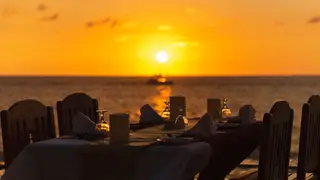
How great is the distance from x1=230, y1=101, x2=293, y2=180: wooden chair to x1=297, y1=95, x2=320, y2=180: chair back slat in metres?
0.32

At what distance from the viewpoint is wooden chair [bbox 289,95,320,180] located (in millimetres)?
3430

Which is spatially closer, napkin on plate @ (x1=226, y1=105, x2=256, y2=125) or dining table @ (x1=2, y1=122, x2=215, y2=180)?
dining table @ (x1=2, y1=122, x2=215, y2=180)

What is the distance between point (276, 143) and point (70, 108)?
1856 millimetres

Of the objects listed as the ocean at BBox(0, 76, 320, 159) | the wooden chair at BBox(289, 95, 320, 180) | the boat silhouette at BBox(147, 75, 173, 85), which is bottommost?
the ocean at BBox(0, 76, 320, 159)

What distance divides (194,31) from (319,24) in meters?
Result: 5.73

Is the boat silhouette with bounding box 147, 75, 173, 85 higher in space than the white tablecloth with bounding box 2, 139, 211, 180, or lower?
A: lower

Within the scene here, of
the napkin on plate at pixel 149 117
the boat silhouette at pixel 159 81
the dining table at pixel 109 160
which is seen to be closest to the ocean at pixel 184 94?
the napkin on plate at pixel 149 117

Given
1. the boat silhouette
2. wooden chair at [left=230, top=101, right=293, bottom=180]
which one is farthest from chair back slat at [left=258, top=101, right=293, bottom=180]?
the boat silhouette

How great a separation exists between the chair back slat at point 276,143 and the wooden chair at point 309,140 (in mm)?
319

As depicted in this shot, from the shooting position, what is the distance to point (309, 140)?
11.8 feet

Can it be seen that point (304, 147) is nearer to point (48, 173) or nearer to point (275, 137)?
point (275, 137)

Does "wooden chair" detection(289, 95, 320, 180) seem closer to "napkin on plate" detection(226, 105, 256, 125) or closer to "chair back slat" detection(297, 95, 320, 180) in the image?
"chair back slat" detection(297, 95, 320, 180)

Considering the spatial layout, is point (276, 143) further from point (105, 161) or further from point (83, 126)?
point (83, 126)

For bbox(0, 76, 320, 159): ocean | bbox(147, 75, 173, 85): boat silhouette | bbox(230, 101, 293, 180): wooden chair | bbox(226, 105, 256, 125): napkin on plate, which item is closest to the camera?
bbox(230, 101, 293, 180): wooden chair
